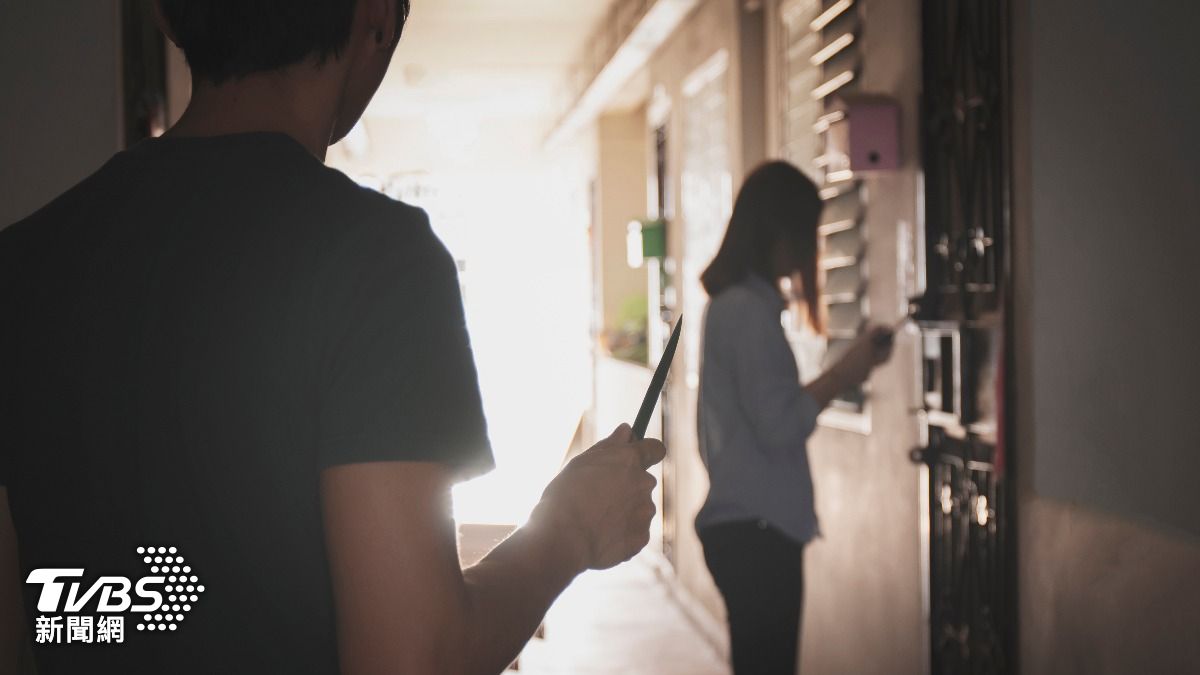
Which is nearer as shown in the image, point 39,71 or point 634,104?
point 39,71

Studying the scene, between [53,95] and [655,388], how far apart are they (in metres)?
1.51

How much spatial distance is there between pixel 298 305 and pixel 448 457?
133mm

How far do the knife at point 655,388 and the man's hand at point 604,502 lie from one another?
13mm

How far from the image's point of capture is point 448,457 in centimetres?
75

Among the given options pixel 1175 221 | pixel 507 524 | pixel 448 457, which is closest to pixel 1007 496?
pixel 1175 221

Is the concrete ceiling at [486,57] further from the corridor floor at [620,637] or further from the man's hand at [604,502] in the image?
the man's hand at [604,502]

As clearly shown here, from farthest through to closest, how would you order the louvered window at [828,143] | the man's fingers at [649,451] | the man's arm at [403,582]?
1. the louvered window at [828,143]
2. the man's fingers at [649,451]
3. the man's arm at [403,582]

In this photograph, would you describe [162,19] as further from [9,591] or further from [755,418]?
[755,418]

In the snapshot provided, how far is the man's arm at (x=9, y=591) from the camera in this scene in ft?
2.92

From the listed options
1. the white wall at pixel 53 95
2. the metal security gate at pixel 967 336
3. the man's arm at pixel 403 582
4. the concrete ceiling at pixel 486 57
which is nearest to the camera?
the man's arm at pixel 403 582

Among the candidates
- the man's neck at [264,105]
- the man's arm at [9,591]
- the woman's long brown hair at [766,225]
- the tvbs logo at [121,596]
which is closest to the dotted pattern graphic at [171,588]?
the tvbs logo at [121,596]

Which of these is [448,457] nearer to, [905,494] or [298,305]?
[298,305]

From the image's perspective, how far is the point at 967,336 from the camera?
2672 mm

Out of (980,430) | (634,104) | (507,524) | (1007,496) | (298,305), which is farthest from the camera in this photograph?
(634,104)
